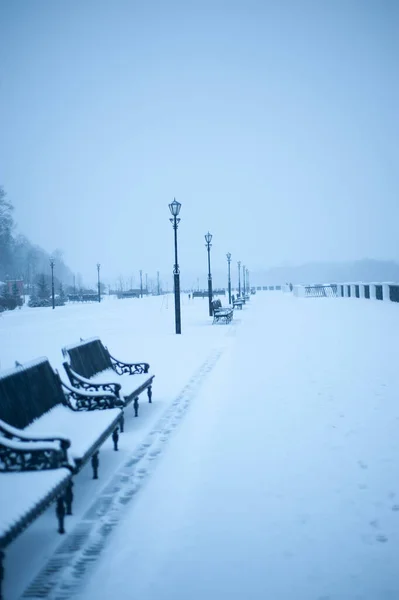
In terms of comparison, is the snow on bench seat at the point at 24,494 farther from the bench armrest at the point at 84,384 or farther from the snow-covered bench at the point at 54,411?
the bench armrest at the point at 84,384

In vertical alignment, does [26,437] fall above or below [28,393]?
below

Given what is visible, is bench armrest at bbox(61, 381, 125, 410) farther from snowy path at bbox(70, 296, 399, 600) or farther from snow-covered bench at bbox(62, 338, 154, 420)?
snowy path at bbox(70, 296, 399, 600)

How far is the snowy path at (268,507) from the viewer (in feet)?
10.0

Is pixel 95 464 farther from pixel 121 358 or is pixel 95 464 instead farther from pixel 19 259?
pixel 19 259

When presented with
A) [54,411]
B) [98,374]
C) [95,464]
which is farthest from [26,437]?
[98,374]

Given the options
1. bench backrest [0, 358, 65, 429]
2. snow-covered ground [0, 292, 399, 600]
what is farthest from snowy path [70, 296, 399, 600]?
bench backrest [0, 358, 65, 429]

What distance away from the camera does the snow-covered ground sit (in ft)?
10.1

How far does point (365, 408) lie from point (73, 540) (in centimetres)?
473

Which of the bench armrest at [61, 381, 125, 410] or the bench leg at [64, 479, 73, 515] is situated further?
the bench armrest at [61, 381, 125, 410]

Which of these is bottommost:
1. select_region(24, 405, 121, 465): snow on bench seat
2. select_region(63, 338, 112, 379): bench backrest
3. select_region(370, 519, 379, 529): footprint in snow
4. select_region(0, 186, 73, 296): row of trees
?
select_region(370, 519, 379, 529): footprint in snow

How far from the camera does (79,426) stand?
16.1ft

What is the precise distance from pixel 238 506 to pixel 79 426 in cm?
183

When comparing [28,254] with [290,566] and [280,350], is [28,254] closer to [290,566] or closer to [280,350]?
[280,350]

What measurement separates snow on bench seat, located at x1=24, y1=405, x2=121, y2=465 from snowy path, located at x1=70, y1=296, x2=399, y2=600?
25.0 inches
